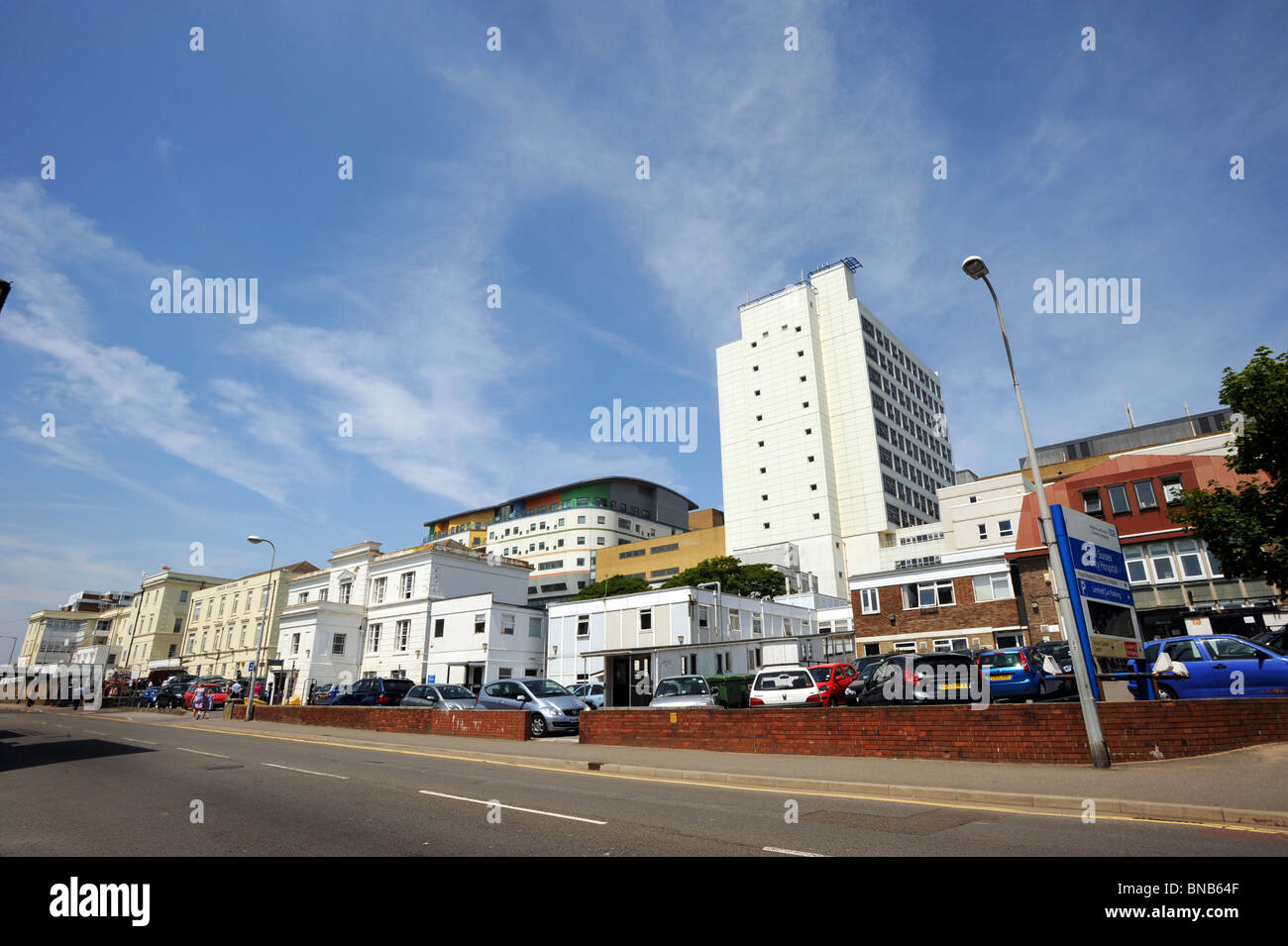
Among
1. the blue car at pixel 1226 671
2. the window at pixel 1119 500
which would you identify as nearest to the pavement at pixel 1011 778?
the blue car at pixel 1226 671

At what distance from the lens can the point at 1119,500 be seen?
1551 inches

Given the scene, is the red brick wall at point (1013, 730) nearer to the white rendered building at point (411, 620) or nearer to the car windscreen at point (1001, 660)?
the car windscreen at point (1001, 660)

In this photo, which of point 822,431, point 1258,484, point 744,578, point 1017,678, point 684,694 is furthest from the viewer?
point 822,431

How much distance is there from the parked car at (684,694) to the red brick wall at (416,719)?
4.38 metres

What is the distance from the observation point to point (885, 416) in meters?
87.9

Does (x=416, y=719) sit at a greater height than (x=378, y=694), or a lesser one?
lesser

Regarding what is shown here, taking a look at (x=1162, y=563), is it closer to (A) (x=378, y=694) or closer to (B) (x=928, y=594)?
(B) (x=928, y=594)

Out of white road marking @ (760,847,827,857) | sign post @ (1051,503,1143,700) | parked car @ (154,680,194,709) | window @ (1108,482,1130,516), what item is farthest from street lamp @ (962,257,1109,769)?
parked car @ (154,680,194,709)

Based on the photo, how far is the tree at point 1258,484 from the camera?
21.2 metres

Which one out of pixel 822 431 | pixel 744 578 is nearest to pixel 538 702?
pixel 744 578

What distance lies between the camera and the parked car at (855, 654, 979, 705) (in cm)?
1745

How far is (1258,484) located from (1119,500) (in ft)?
56.4
